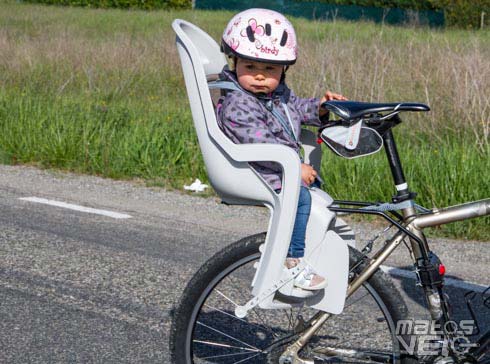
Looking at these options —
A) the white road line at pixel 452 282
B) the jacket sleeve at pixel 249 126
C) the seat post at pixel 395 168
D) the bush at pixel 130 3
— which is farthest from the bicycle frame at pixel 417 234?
the bush at pixel 130 3

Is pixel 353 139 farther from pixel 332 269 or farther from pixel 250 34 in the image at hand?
pixel 250 34

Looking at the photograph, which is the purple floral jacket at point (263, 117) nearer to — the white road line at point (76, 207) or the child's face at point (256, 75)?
the child's face at point (256, 75)

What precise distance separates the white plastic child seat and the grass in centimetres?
361

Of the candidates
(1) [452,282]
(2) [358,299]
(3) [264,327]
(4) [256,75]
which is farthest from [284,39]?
(1) [452,282]

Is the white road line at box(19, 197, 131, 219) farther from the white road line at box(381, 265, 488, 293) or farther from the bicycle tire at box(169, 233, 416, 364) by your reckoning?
the bicycle tire at box(169, 233, 416, 364)

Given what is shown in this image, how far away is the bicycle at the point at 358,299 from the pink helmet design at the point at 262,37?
26 cm

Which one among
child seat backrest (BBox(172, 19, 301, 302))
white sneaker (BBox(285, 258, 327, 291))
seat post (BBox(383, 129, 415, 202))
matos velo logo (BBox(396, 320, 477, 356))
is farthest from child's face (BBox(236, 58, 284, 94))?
matos velo logo (BBox(396, 320, 477, 356))

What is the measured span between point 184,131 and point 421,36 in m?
8.45

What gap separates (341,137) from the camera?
3.47 meters

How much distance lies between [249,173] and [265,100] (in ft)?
1.26

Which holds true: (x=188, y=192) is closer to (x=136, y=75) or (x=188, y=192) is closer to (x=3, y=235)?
(x=3, y=235)

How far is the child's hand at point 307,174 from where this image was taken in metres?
3.56

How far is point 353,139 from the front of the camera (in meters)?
3.44

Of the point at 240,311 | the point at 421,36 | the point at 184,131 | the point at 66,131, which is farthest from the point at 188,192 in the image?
the point at 421,36
